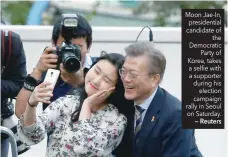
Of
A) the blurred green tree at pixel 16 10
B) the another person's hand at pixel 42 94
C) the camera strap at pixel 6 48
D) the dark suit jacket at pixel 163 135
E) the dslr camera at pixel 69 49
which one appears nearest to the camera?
the another person's hand at pixel 42 94

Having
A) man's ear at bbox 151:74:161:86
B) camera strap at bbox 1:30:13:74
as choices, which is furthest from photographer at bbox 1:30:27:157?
man's ear at bbox 151:74:161:86

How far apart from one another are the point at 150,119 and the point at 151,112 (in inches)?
1.4

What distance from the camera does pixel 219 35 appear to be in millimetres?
4137

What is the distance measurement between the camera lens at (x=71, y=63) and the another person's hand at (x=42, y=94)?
0.69ft

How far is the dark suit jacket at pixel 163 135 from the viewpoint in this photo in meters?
3.77

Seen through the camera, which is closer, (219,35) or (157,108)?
(157,108)

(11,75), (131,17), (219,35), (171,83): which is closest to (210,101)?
(219,35)

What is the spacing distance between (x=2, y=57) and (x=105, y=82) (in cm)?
73

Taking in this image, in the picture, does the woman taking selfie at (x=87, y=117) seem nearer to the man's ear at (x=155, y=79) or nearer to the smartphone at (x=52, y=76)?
the smartphone at (x=52, y=76)

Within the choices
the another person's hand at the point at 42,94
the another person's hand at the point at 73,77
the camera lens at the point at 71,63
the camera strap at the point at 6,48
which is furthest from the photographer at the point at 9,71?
the another person's hand at the point at 42,94

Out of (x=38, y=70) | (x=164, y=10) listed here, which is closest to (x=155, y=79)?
(x=38, y=70)

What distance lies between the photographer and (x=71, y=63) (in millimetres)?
3887

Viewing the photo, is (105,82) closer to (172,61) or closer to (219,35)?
(219,35)

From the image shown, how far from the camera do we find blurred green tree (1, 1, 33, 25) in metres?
12.3
